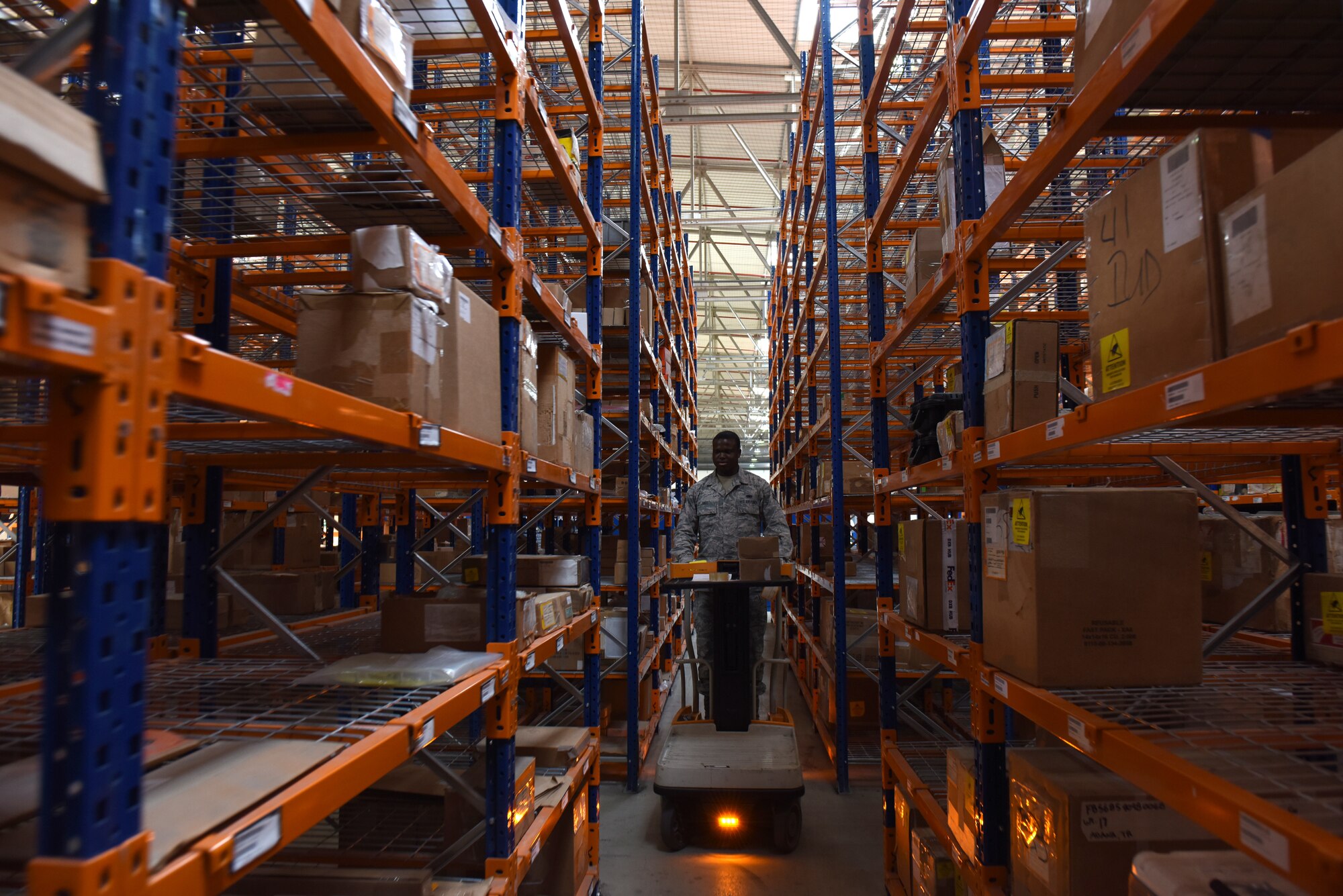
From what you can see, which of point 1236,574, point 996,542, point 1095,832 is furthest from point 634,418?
point 1095,832

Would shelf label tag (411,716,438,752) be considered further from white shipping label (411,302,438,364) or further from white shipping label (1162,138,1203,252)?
white shipping label (1162,138,1203,252)

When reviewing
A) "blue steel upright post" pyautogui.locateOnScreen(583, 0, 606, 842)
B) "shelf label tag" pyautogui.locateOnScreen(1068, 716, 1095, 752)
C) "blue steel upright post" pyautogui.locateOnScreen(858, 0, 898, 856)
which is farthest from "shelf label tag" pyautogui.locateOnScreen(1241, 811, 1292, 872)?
"blue steel upright post" pyautogui.locateOnScreen(583, 0, 606, 842)

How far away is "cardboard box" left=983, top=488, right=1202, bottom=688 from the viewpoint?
6.58ft

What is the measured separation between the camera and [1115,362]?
5.87ft

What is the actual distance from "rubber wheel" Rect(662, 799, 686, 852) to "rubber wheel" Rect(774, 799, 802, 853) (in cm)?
54

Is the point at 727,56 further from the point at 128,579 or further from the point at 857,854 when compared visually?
the point at 128,579

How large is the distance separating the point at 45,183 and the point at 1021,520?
7.34 feet

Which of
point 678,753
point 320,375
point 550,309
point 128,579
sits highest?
point 550,309

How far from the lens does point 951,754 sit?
2.92 m

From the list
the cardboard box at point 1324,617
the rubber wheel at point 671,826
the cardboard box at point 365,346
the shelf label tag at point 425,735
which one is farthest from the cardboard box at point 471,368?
the cardboard box at point 1324,617

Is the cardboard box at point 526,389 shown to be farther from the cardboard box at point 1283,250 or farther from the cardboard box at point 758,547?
the cardboard box at point 758,547

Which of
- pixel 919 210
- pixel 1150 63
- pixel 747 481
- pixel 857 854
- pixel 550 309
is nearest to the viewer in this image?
pixel 1150 63

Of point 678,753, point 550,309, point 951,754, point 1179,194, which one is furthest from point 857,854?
point 1179,194

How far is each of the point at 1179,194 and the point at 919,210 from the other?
196 inches
